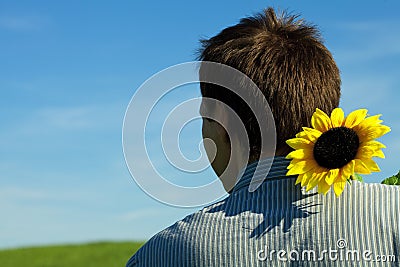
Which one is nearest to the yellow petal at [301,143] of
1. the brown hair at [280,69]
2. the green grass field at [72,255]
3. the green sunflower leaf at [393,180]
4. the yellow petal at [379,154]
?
the brown hair at [280,69]

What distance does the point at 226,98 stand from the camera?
2518 mm

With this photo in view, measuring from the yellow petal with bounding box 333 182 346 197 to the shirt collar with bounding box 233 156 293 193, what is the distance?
172 millimetres

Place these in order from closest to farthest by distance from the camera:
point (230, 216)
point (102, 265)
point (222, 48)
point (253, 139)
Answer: point (230, 216) < point (253, 139) < point (222, 48) < point (102, 265)

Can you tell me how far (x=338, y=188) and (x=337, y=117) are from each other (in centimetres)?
24

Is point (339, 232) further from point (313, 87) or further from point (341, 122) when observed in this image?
point (313, 87)

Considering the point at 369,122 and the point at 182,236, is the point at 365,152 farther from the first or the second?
the point at 182,236

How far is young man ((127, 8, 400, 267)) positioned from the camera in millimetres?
2105

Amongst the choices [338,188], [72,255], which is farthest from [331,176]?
[72,255]

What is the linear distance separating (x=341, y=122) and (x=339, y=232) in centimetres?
36

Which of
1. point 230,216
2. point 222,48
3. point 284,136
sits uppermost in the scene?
point 222,48

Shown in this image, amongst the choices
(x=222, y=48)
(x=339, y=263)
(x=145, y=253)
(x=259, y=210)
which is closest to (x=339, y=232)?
(x=339, y=263)

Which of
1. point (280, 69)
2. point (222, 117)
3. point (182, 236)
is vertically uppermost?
point (280, 69)

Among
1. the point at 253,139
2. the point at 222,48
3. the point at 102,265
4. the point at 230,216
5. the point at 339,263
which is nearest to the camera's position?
the point at 339,263

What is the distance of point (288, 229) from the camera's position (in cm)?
213
